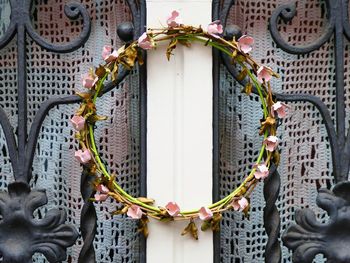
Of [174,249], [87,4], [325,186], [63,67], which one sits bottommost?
[174,249]

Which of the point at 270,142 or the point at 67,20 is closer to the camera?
the point at 270,142

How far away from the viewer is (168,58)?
5.30 ft

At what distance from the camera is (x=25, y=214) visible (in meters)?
1.62

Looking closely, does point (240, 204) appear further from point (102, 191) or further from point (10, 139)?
point (10, 139)

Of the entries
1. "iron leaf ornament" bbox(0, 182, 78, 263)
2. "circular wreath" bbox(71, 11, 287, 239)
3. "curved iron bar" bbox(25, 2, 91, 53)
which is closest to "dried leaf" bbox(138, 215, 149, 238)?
"circular wreath" bbox(71, 11, 287, 239)

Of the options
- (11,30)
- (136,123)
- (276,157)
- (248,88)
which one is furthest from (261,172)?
(11,30)

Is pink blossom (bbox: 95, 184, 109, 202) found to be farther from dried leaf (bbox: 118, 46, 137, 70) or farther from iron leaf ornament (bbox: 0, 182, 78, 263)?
dried leaf (bbox: 118, 46, 137, 70)

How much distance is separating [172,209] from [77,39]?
1.16ft

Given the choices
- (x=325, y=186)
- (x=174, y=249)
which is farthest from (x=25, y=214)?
(x=325, y=186)

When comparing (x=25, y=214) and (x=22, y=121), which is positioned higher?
(x=22, y=121)

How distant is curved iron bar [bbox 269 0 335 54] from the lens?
167 centimetres

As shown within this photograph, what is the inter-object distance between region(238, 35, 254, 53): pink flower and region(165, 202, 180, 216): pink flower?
0.29 metres

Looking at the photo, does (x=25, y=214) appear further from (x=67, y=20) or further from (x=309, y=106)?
(x=309, y=106)

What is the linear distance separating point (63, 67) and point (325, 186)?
52cm
